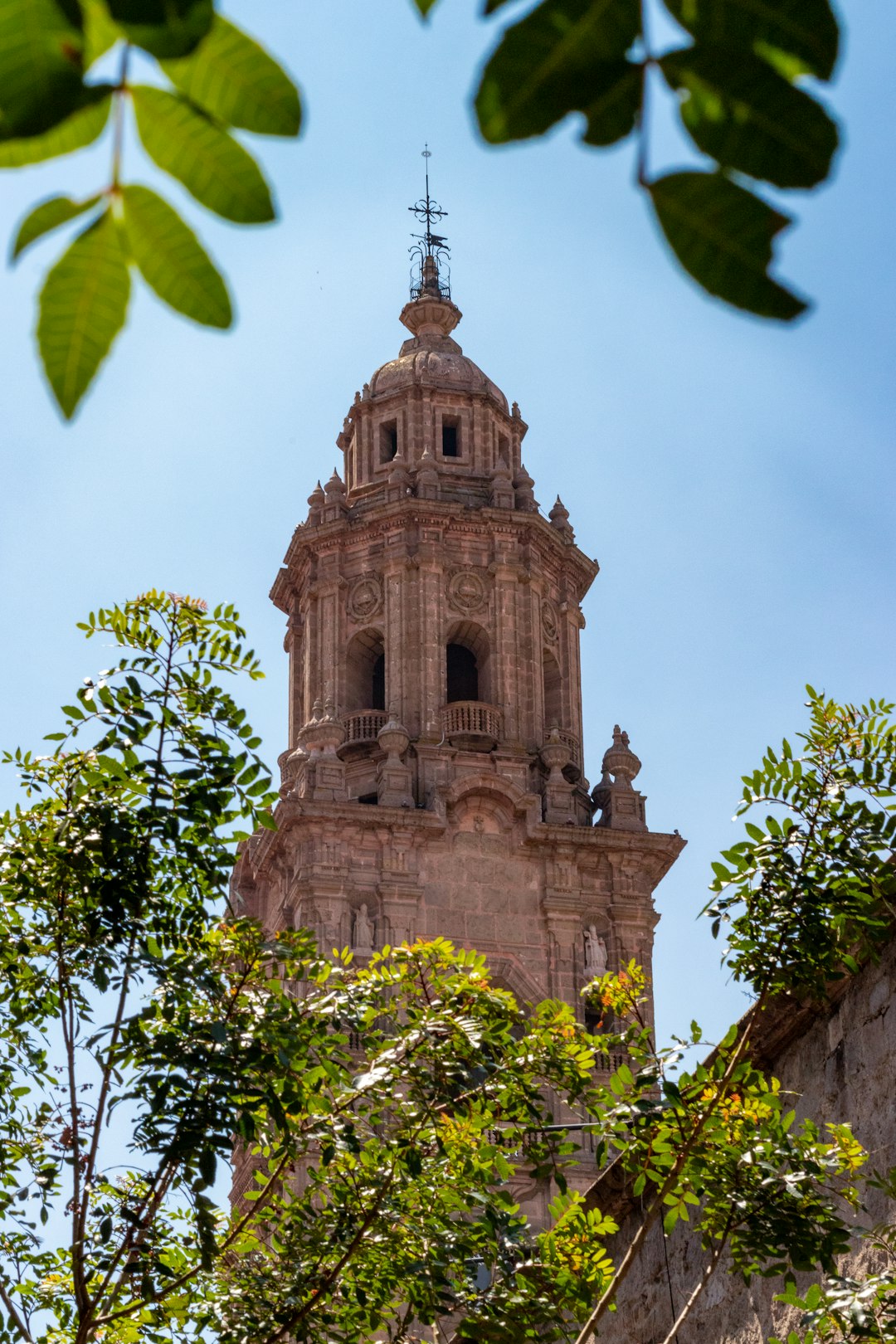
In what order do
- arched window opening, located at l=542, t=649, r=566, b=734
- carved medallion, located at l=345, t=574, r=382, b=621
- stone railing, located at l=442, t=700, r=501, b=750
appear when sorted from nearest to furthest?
stone railing, located at l=442, t=700, r=501, b=750 → carved medallion, located at l=345, t=574, r=382, b=621 → arched window opening, located at l=542, t=649, r=566, b=734

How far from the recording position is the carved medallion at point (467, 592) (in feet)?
124

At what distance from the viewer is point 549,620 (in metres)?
39.1

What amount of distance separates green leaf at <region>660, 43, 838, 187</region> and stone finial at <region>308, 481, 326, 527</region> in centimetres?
3721

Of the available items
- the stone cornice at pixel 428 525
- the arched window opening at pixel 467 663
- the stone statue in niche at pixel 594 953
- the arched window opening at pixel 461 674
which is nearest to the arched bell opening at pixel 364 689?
the arched window opening at pixel 467 663

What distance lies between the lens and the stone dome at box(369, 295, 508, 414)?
4097cm

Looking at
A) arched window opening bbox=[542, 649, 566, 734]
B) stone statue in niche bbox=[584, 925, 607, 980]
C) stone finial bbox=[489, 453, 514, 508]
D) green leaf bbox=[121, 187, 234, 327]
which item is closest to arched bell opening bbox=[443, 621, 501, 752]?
arched window opening bbox=[542, 649, 566, 734]

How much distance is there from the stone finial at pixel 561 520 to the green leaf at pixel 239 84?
126 feet

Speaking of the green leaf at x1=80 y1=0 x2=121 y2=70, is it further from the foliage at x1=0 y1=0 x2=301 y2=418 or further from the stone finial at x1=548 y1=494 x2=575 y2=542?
the stone finial at x1=548 y1=494 x2=575 y2=542

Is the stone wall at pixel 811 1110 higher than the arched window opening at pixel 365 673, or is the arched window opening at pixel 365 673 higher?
the arched window opening at pixel 365 673

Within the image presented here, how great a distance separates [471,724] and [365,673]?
3283mm

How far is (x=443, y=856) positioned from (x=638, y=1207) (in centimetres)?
2272

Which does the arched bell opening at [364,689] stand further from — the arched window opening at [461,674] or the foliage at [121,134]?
the foliage at [121,134]

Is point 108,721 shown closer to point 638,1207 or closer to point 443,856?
point 638,1207

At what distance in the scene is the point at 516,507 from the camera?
129 feet
